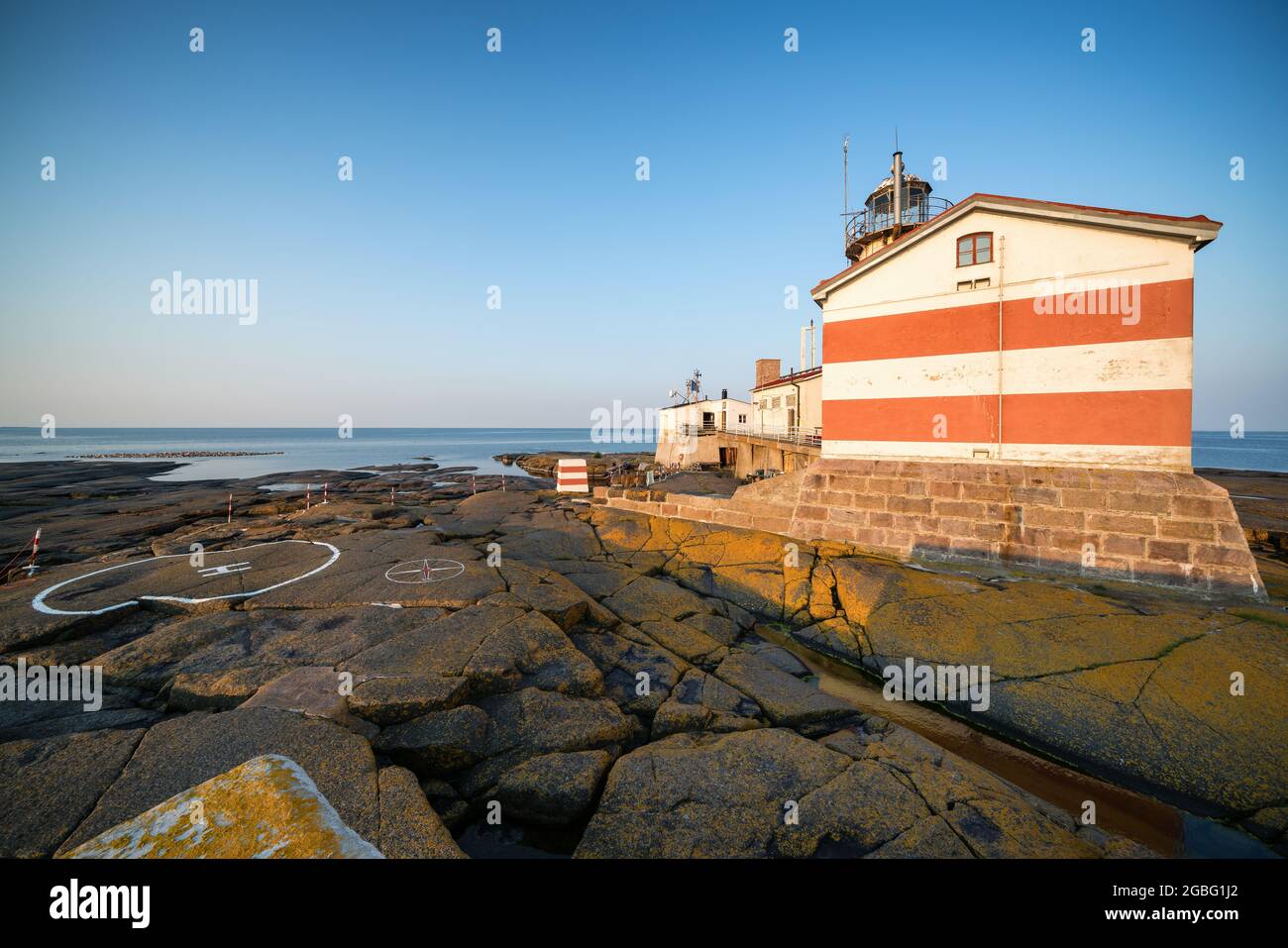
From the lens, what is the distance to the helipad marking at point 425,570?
28.5ft

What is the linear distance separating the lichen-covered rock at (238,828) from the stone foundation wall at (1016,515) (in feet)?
44.2

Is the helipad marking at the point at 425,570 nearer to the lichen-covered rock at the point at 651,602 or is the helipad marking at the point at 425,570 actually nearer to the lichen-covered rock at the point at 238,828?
the lichen-covered rock at the point at 651,602

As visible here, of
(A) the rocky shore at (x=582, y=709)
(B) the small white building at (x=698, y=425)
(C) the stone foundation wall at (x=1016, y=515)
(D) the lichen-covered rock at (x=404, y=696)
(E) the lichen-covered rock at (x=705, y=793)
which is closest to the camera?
(A) the rocky shore at (x=582, y=709)

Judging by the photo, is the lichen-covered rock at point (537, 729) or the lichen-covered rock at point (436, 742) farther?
the lichen-covered rock at point (537, 729)

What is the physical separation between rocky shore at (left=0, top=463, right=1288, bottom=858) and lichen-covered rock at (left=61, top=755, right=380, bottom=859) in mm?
12

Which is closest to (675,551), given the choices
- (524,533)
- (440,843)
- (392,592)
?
(524,533)

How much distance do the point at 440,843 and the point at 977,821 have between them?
488 cm

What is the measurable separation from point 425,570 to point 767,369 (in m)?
37.3

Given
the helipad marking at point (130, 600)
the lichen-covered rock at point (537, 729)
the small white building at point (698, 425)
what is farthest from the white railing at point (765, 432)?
the helipad marking at point (130, 600)

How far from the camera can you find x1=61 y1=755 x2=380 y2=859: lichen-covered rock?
178 centimetres

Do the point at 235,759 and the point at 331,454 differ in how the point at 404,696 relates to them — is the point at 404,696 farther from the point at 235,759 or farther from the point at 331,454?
the point at 331,454

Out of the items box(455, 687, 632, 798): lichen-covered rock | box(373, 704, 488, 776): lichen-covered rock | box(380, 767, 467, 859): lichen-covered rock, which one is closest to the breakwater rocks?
box(373, 704, 488, 776): lichen-covered rock

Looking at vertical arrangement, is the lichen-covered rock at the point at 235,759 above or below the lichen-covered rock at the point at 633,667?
above
